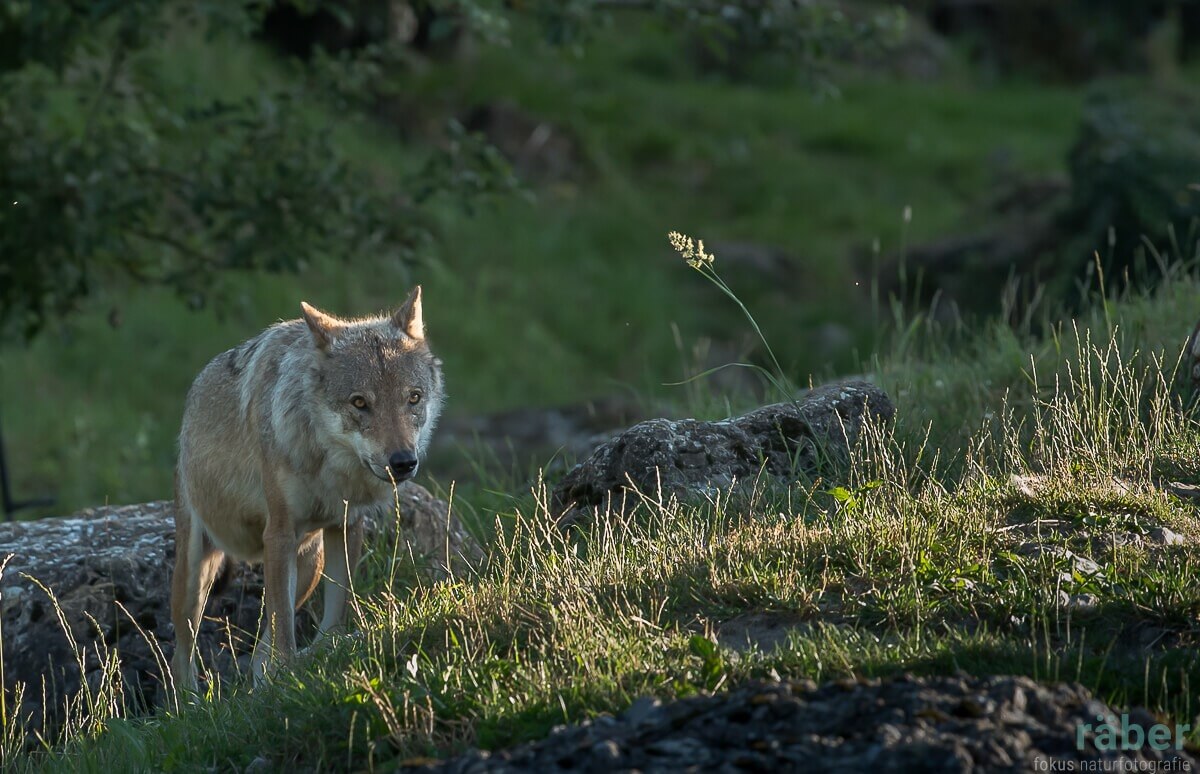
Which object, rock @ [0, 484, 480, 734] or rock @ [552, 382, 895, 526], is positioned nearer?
rock @ [552, 382, 895, 526]

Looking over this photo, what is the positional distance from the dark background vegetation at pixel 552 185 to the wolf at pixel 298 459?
2145 millimetres

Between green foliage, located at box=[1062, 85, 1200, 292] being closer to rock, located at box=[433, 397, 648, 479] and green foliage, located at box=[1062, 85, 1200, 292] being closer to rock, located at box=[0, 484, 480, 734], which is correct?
rock, located at box=[433, 397, 648, 479]

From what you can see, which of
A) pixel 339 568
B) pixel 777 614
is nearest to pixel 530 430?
pixel 339 568

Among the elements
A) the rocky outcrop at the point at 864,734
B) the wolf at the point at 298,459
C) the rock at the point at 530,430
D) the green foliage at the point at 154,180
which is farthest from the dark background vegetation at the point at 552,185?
the rocky outcrop at the point at 864,734

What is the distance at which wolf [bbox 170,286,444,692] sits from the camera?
624 centimetres

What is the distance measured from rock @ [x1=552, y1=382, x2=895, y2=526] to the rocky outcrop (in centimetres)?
227

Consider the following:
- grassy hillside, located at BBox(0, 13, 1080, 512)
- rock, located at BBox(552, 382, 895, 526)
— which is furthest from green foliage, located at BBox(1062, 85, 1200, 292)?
rock, located at BBox(552, 382, 895, 526)

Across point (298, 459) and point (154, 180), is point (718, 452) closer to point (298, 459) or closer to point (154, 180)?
point (298, 459)

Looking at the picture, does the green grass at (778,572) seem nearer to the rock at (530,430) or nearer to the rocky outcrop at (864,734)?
the rocky outcrop at (864,734)

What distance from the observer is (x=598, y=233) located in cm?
2022

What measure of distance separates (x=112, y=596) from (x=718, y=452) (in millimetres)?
3253

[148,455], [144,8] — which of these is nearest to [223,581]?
[144,8]

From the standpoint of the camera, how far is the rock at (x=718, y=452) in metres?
6.46

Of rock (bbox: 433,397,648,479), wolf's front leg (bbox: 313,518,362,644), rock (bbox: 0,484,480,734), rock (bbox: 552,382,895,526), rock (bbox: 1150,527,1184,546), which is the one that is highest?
rock (bbox: 1150,527,1184,546)
